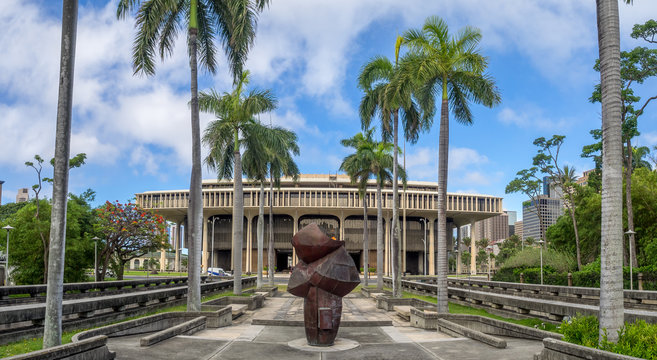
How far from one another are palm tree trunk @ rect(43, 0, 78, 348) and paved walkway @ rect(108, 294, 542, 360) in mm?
1682

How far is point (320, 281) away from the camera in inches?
513

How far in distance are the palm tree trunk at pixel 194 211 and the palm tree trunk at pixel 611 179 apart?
1249cm

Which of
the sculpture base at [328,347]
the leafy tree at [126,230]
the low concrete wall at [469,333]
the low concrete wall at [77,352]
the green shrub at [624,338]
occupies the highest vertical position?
the leafy tree at [126,230]

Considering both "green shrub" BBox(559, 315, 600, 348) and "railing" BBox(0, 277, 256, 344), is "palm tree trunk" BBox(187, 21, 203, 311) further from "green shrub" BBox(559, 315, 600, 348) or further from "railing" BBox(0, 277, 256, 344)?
"green shrub" BBox(559, 315, 600, 348)

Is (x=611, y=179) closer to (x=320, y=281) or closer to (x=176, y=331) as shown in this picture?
(x=320, y=281)

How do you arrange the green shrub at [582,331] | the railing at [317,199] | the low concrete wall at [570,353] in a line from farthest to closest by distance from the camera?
the railing at [317,199], the green shrub at [582,331], the low concrete wall at [570,353]

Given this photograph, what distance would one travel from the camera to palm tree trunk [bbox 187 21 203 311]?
1767 cm

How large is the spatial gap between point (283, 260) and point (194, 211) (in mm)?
79519

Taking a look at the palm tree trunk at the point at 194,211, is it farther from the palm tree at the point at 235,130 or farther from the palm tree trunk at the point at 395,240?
the palm tree trunk at the point at 395,240

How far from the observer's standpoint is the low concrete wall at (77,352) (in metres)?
7.48

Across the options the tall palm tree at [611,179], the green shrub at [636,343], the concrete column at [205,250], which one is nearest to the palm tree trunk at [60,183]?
the green shrub at [636,343]

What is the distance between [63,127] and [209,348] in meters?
5.90

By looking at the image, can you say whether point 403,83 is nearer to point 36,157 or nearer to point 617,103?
point 617,103

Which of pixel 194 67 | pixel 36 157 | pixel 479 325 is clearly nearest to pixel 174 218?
pixel 36 157
